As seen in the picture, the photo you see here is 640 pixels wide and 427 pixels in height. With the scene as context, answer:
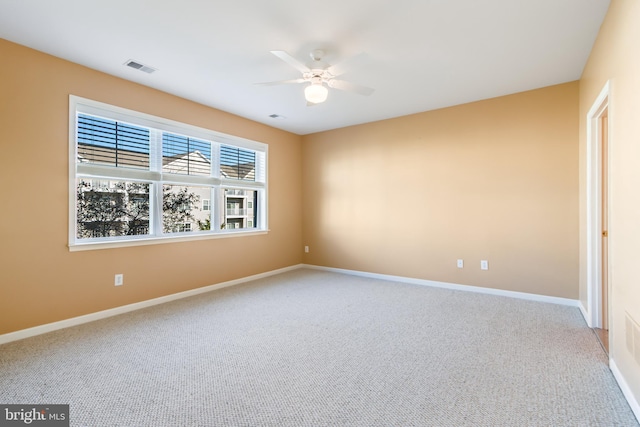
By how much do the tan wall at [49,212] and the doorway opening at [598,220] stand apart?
467 centimetres

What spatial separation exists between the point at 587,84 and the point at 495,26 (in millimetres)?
1442

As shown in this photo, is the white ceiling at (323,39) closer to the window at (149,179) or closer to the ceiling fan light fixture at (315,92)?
the ceiling fan light fixture at (315,92)

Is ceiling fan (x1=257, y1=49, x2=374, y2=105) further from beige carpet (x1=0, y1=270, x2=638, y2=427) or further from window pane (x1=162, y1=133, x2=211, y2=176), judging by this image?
beige carpet (x1=0, y1=270, x2=638, y2=427)

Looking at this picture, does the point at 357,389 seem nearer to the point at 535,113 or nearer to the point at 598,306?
the point at 598,306

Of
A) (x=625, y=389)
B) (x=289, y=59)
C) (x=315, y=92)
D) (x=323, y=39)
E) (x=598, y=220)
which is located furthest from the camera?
(x=598, y=220)

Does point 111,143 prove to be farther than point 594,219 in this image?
Yes

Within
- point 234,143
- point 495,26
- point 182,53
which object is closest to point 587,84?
point 495,26

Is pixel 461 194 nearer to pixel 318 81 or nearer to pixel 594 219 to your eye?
pixel 594 219

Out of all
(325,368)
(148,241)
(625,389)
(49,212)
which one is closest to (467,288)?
(625,389)

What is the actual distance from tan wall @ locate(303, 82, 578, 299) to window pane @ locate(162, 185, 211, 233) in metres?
2.19

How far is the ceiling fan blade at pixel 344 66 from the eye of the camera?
300 cm

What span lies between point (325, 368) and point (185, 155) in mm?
3330

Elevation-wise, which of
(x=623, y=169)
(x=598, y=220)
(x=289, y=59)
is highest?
(x=289, y=59)

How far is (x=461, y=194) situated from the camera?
14.3ft
